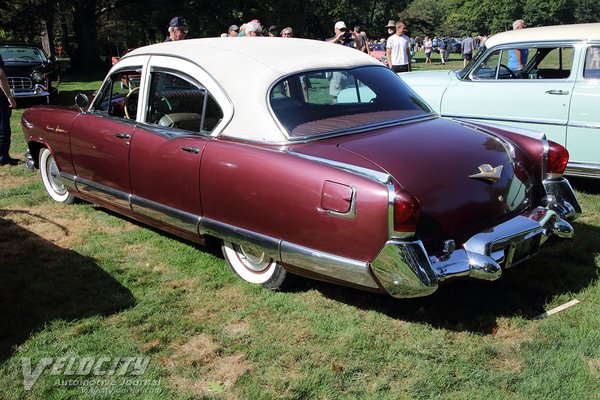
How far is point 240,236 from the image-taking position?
11.7ft

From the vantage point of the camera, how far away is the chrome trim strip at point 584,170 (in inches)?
217

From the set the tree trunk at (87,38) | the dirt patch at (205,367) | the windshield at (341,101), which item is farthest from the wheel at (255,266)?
the tree trunk at (87,38)

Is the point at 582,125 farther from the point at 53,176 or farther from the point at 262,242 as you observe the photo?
the point at 53,176

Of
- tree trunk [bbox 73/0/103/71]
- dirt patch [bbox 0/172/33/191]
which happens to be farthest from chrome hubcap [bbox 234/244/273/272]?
tree trunk [bbox 73/0/103/71]

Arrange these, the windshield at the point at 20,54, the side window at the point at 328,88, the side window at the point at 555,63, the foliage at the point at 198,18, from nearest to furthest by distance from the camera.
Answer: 1. the side window at the point at 328,88
2. the side window at the point at 555,63
3. the windshield at the point at 20,54
4. the foliage at the point at 198,18

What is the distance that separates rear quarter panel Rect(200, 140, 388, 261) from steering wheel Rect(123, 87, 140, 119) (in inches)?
50.5

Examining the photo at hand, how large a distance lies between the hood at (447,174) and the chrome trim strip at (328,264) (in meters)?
0.40

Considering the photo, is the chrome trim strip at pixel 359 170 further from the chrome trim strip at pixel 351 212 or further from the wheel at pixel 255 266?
the wheel at pixel 255 266

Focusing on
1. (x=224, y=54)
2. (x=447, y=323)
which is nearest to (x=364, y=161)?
(x=447, y=323)

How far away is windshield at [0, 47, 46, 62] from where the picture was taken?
1391cm

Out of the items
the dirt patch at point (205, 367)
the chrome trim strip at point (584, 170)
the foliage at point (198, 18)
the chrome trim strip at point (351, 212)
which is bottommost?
the dirt patch at point (205, 367)

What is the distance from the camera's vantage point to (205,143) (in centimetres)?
372

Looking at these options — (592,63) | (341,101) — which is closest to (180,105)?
(341,101)

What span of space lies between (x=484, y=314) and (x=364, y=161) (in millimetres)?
1260
